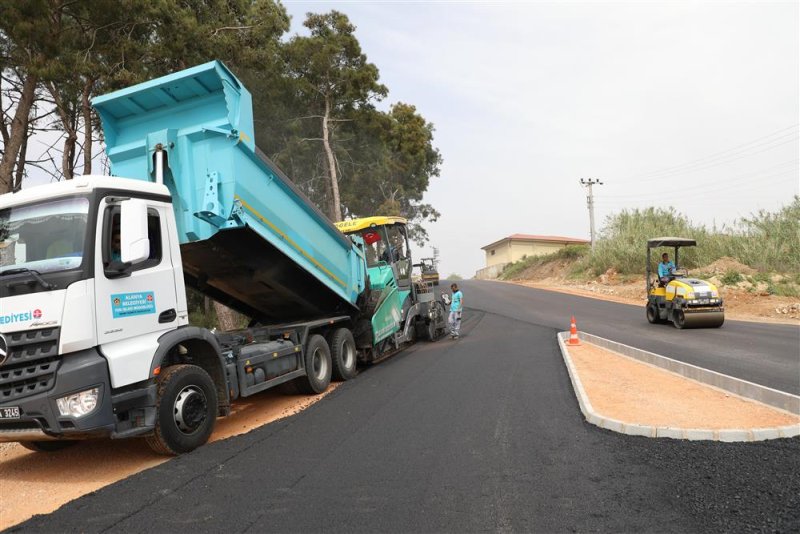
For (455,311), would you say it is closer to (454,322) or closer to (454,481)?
(454,322)

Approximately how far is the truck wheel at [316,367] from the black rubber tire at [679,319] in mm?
9353

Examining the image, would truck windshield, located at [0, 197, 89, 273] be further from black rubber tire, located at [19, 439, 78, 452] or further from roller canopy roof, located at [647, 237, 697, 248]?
roller canopy roof, located at [647, 237, 697, 248]

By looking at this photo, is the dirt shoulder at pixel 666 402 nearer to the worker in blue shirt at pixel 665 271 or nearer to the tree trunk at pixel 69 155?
the worker in blue shirt at pixel 665 271

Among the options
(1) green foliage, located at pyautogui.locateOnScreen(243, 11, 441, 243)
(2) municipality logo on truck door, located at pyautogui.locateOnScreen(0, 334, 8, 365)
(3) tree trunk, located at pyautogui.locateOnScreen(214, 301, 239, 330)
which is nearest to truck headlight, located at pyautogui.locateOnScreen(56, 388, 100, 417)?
(2) municipality logo on truck door, located at pyautogui.locateOnScreen(0, 334, 8, 365)

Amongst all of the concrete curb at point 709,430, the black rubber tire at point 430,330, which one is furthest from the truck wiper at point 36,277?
the black rubber tire at point 430,330

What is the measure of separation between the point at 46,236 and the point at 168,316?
1271 mm

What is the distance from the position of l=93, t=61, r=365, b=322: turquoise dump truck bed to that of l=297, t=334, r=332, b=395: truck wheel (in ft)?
3.66

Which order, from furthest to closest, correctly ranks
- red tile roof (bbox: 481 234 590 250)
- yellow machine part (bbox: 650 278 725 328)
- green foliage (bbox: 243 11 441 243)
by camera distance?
1. red tile roof (bbox: 481 234 590 250)
2. green foliage (bbox: 243 11 441 243)
3. yellow machine part (bbox: 650 278 725 328)

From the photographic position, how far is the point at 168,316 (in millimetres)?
5184

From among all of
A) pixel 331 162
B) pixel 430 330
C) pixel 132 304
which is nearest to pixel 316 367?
pixel 132 304

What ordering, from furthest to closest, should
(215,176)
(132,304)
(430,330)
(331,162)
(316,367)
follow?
(331,162) < (430,330) < (316,367) < (215,176) < (132,304)

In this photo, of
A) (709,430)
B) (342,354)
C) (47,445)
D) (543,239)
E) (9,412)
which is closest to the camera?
(9,412)

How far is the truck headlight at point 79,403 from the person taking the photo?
426cm

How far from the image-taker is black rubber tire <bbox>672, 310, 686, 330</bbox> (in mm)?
12922
